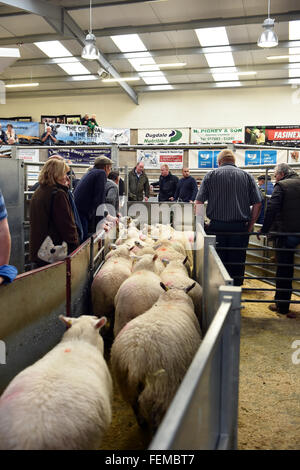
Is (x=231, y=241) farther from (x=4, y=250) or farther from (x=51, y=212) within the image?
(x=4, y=250)

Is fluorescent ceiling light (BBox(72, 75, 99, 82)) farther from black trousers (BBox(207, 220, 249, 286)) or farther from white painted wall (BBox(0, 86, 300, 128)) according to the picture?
black trousers (BBox(207, 220, 249, 286))

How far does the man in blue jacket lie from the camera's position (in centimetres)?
728

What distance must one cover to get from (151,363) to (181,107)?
16.6m

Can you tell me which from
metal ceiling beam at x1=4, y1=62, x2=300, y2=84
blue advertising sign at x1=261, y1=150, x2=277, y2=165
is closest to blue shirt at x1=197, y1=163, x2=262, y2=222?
blue advertising sign at x1=261, y1=150, x2=277, y2=165

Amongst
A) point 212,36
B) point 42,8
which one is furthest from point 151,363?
point 212,36

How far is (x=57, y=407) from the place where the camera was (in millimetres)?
1352

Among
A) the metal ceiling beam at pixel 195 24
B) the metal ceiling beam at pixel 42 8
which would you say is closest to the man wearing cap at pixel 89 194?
the metal ceiling beam at pixel 42 8

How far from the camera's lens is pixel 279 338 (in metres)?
3.86

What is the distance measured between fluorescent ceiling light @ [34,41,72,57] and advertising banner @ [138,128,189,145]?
14.0ft

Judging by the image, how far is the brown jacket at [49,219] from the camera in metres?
3.06

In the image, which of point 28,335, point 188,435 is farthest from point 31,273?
point 188,435

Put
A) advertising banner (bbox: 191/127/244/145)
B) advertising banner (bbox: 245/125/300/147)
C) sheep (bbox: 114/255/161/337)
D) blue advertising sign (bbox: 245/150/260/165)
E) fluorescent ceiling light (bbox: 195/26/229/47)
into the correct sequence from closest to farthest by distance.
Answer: sheep (bbox: 114/255/161/337), fluorescent ceiling light (bbox: 195/26/229/47), blue advertising sign (bbox: 245/150/260/165), advertising banner (bbox: 245/125/300/147), advertising banner (bbox: 191/127/244/145)

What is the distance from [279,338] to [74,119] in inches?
612
